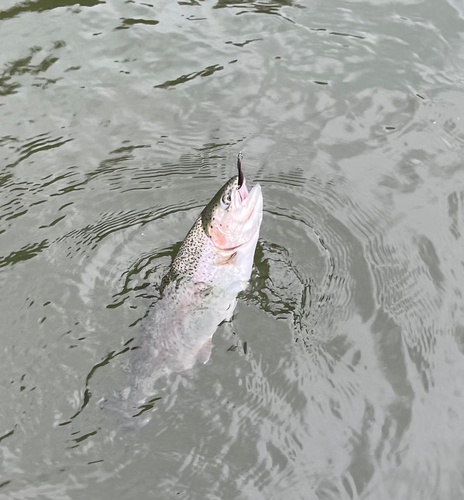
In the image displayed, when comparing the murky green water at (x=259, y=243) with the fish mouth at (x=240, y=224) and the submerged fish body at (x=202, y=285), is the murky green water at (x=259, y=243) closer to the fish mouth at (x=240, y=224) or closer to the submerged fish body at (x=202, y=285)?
the submerged fish body at (x=202, y=285)

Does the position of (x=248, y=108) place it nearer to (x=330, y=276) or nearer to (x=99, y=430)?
(x=330, y=276)

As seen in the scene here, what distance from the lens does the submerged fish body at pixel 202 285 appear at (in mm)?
4898

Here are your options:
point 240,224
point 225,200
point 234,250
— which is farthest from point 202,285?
point 225,200

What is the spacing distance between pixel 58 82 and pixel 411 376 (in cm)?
458

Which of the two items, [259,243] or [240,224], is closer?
[240,224]

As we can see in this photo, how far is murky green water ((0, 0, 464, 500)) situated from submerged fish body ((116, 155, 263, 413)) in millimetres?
159

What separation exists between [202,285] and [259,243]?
35.4 inches

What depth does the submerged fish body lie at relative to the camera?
4.90 m

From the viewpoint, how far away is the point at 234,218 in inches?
204

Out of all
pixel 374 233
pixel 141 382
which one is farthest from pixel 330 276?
pixel 141 382

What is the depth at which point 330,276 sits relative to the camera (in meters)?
5.60

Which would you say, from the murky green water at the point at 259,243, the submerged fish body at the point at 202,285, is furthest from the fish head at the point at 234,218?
the murky green water at the point at 259,243

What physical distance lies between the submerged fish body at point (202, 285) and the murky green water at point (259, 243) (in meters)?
0.16

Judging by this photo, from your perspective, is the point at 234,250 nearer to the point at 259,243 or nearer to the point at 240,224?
the point at 240,224
